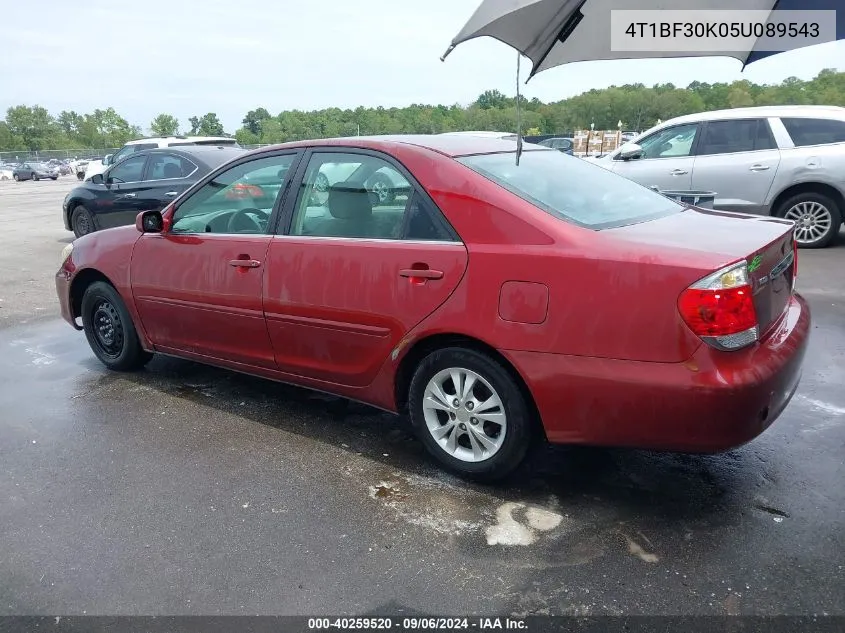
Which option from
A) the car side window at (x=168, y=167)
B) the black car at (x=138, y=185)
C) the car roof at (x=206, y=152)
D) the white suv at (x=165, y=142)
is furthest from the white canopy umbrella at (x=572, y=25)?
the white suv at (x=165, y=142)

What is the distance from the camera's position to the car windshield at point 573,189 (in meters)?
3.09

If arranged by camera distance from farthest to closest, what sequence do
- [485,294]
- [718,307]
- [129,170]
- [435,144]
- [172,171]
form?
1. [129,170]
2. [172,171]
3. [435,144]
4. [485,294]
5. [718,307]

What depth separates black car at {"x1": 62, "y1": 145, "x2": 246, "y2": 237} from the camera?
9.91m

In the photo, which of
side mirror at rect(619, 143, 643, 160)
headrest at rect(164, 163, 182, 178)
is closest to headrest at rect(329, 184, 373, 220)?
side mirror at rect(619, 143, 643, 160)

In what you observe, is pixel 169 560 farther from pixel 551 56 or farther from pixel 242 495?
pixel 551 56

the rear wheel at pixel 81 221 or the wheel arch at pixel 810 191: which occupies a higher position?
the wheel arch at pixel 810 191

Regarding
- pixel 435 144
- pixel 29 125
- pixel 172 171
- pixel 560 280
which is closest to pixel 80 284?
pixel 435 144

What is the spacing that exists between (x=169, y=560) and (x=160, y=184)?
837 centimetres

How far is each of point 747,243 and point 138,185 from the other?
9472 millimetres

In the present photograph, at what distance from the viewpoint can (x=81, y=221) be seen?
35.9 feet

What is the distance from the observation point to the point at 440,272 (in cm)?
309

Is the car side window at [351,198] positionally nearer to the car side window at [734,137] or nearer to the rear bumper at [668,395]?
the rear bumper at [668,395]

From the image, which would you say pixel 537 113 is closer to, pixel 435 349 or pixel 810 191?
pixel 810 191

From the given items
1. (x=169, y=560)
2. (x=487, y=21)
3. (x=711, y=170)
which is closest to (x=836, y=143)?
(x=711, y=170)
